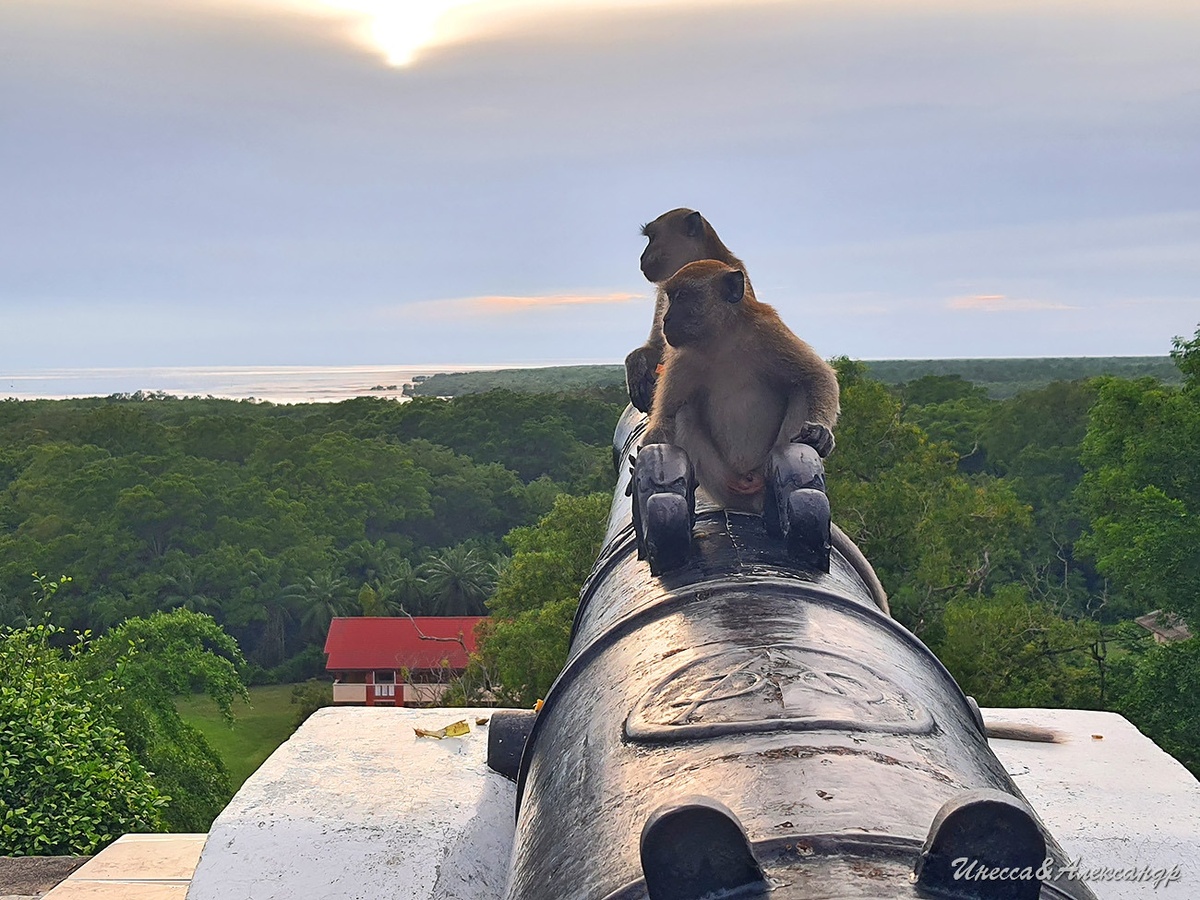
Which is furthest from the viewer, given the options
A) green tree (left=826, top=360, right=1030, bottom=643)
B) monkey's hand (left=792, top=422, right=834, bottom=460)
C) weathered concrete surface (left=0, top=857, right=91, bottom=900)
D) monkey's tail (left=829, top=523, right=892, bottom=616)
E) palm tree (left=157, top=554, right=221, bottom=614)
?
palm tree (left=157, top=554, right=221, bottom=614)

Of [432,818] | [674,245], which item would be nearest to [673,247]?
[674,245]

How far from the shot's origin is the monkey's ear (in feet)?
11.7

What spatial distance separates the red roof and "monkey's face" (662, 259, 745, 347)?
83.3 feet

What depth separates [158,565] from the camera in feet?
125

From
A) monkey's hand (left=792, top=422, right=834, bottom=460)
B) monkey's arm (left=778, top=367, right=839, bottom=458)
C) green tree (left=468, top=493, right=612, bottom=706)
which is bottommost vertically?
green tree (left=468, top=493, right=612, bottom=706)

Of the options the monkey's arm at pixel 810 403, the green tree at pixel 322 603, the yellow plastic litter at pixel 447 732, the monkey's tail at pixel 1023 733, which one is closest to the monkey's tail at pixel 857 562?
the monkey's arm at pixel 810 403

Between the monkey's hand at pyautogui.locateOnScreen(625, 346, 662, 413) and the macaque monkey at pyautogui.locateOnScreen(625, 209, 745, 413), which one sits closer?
the monkey's hand at pyautogui.locateOnScreen(625, 346, 662, 413)

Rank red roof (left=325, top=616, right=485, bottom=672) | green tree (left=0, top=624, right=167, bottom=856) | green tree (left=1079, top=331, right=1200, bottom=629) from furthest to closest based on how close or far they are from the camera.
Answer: red roof (left=325, top=616, right=485, bottom=672) < green tree (left=1079, top=331, right=1200, bottom=629) < green tree (left=0, top=624, right=167, bottom=856)

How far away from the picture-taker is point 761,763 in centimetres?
146

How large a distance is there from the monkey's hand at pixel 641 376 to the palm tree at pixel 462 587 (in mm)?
30789

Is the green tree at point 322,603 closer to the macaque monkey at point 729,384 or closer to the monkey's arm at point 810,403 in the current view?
the macaque monkey at point 729,384

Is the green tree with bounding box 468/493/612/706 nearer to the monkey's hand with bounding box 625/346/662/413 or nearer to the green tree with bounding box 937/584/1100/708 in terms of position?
the green tree with bounding box 937/584/1100/708

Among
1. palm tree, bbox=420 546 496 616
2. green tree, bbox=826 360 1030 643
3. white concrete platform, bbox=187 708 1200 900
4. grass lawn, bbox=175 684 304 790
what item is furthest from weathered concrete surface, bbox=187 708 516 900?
palm tree, bbox=420 546 496 616

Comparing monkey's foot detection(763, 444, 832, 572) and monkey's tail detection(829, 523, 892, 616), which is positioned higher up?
monkey's foot detection(763, 444, 832, 572)
